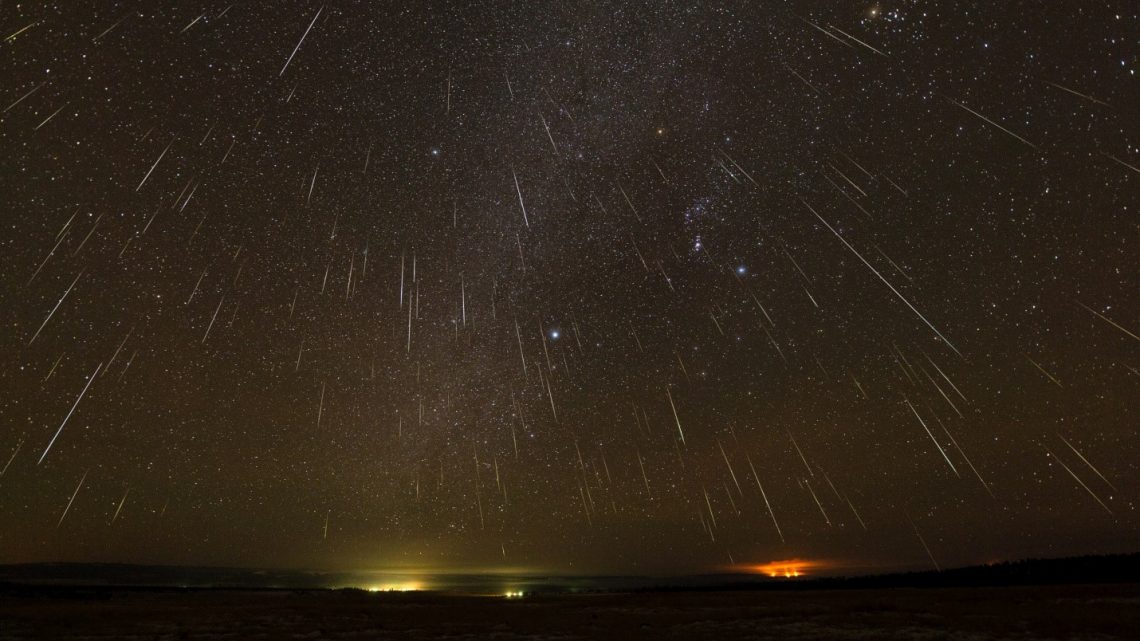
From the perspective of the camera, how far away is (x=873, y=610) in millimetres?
18500

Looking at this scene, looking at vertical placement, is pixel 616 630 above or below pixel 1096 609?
above

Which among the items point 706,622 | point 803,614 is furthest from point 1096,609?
point 706,622

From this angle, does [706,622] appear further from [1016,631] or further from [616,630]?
[1016,631]

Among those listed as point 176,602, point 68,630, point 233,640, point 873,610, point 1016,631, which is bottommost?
point 1016,631

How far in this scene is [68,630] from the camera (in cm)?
1759

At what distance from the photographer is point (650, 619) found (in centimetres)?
1861

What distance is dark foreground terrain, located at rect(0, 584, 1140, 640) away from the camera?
14.6 m

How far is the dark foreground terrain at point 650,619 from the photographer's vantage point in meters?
14.6

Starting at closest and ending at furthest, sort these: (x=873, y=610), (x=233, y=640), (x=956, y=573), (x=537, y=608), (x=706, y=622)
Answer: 1. (x=233, y=640)
2. (x=706, y=622)
3. (x=873, y=610)
4. (x=537, y=608)
5. (x=956, y=573)

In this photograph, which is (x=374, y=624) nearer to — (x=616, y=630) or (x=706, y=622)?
(x=616, y=630)

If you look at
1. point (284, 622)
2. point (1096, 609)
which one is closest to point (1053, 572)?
point (1096, 609)

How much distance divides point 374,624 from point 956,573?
29.8 m

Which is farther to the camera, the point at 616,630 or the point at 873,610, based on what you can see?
the point at 873,610

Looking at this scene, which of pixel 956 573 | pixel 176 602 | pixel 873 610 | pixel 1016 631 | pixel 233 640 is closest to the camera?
pixel 1016 631
